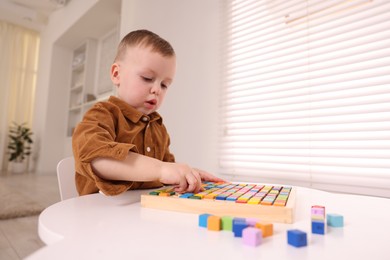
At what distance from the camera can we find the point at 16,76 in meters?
4.93

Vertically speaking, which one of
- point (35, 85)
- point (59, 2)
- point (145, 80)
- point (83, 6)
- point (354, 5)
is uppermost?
point (59, 2)

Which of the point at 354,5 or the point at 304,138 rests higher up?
the point at 354,5

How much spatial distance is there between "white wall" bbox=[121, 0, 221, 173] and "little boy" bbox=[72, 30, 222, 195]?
63 centimetres

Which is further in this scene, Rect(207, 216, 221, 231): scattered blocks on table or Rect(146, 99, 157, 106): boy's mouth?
Rect(146, 99, 157, 106): boy's mouth

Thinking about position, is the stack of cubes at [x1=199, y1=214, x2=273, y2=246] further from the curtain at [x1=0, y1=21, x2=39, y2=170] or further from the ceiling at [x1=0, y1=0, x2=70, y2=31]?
the curtain at [x1=0, y1=21, x2=39, y2=170]

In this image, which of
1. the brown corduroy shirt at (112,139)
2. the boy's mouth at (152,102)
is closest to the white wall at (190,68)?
the brown corduroy shirt at (112,139)

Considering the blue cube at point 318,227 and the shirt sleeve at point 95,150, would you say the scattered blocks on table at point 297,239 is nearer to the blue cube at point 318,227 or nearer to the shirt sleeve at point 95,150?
the blue cube at point 318,227

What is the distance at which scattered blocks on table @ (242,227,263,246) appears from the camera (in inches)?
10.7

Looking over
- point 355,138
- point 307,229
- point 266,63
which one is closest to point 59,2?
point 266,63

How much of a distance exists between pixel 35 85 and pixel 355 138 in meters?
5.65

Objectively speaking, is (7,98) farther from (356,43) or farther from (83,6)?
(356,43)

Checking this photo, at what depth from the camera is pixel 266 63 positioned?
1.35m

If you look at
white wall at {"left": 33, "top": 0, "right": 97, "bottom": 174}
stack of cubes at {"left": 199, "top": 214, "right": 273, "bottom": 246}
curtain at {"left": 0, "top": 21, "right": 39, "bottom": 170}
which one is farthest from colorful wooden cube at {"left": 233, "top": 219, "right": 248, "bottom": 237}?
curtain at {"left": 0, "top": 21, "right": 39, "bottom": 170}

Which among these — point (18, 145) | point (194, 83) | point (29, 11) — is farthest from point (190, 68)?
point (18, 145)
